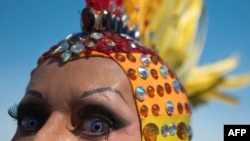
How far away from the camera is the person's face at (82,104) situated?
3.04m

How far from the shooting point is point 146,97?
322cm

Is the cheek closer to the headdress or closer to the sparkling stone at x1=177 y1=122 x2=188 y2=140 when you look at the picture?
the headdress

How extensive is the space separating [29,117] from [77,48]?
1.65ft

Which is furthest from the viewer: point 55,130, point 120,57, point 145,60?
point 145,60

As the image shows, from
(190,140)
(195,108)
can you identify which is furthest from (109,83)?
(195,108)

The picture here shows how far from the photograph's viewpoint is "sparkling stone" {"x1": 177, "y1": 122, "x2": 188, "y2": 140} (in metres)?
3.34

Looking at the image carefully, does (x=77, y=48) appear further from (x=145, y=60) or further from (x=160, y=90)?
(x=160, y=90)

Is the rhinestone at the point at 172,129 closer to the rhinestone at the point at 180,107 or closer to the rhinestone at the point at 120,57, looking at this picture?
the rhinestone at the point at 180,107

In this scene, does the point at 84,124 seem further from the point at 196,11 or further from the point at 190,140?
the point at 196,11

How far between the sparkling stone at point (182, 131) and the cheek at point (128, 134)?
0.32 metres

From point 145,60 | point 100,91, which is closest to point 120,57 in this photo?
point 145,60

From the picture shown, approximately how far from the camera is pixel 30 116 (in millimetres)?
3268

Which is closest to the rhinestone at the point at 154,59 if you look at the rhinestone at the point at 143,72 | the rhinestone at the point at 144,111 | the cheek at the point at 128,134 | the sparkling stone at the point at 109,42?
the rhinestone at the point at 143,72

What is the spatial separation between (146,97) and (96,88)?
0.32 meters
